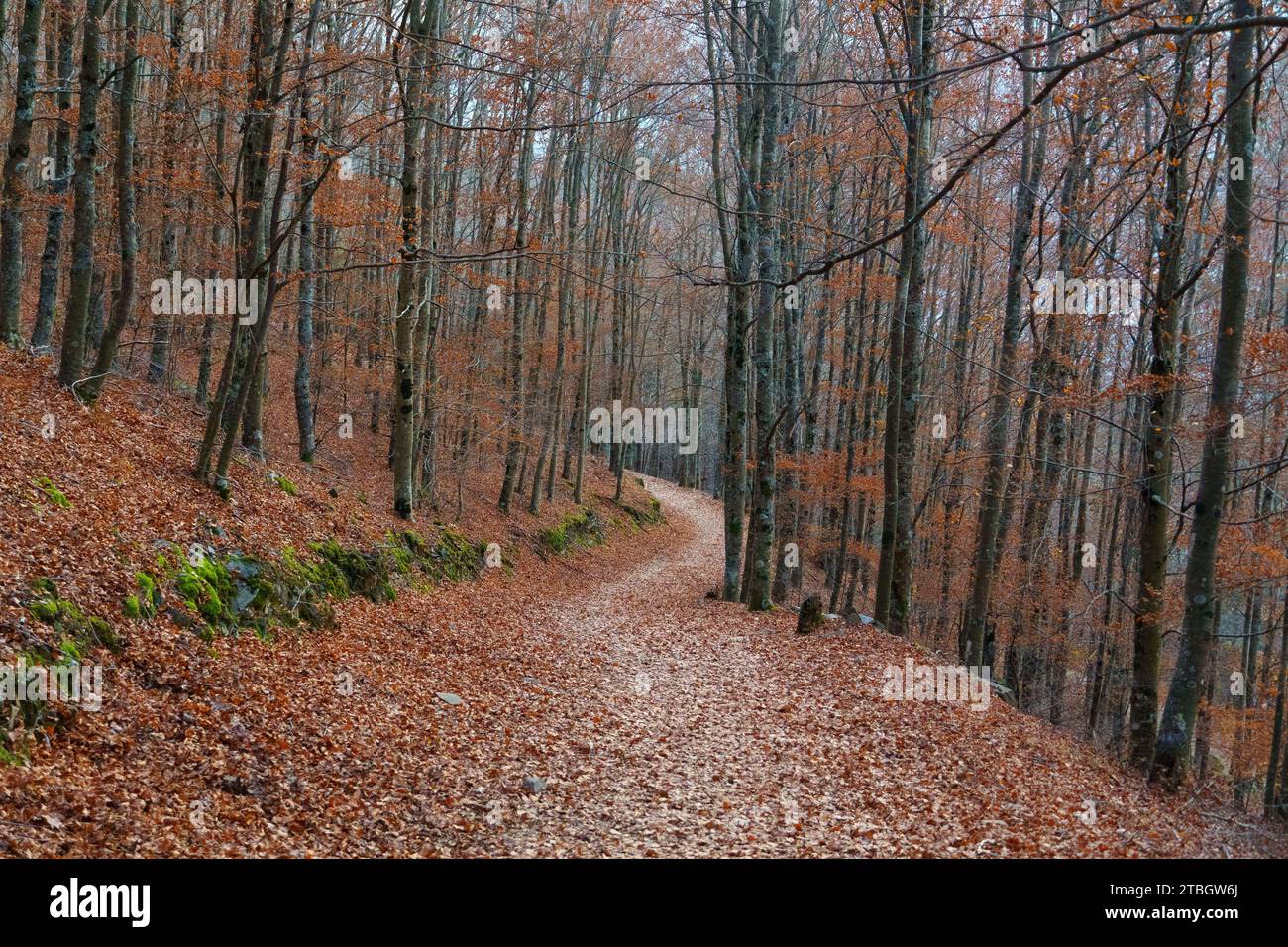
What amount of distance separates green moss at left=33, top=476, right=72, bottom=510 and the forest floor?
0.65ft

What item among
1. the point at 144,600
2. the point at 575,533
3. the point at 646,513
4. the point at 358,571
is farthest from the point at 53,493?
the point at 646,513

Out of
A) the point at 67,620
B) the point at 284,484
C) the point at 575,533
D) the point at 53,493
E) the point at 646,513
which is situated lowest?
the point at 646,513

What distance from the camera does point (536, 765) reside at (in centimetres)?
681

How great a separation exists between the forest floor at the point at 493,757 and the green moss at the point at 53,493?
20 centimetres

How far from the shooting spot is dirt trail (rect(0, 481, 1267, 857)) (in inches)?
194

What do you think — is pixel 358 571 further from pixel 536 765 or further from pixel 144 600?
pixel 536 765

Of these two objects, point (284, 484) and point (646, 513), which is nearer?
point (284, 484)

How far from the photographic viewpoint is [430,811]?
225 inches

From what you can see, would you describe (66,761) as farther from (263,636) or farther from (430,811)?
(263,636)

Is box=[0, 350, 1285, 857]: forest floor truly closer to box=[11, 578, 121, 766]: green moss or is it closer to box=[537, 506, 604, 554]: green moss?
box=[11, 578, 121, 766]: green moss

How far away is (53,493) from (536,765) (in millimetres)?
4883

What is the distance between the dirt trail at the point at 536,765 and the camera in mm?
4926
